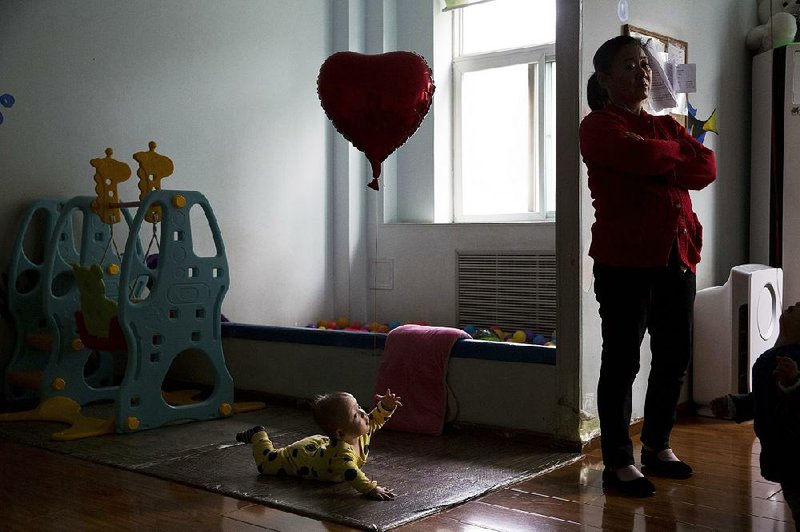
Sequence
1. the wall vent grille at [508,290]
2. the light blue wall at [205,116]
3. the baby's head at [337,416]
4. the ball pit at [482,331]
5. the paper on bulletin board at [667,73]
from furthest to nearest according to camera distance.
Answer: the wall vent grille at [508,290]
the ball pit at [482,331]
the light blue wall at [205,116]
the paper on bulletin board at [667,73]
the baby's head at [337,416]

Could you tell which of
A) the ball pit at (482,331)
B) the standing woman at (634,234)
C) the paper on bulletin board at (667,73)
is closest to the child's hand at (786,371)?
the standing woman at (634,234)

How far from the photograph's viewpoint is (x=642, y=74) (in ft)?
7.61

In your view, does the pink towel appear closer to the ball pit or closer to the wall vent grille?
the ball pit

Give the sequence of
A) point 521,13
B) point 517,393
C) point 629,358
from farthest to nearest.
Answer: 1. point 521,13
2. point 517,393
3. point 629,358

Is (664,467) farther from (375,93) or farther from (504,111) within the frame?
(504,111)

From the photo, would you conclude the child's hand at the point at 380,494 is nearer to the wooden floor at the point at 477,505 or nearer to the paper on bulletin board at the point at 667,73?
the wooden floor at the point at 477,505

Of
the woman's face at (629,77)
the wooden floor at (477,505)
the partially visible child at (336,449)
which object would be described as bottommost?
the wooden floor at (477,505)

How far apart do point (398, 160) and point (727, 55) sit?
2.13 metres

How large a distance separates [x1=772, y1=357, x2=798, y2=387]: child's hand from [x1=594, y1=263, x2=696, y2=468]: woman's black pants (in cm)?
60

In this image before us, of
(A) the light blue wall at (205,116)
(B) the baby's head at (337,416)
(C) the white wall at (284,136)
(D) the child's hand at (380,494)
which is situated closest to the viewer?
(D) the child's hand at (380,494)

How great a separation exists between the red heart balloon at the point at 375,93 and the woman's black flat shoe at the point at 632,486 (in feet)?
4.11

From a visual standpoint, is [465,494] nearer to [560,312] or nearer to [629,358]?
[629,358]

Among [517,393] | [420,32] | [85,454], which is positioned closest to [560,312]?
[517,393]

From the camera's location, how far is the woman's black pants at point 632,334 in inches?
92.5
